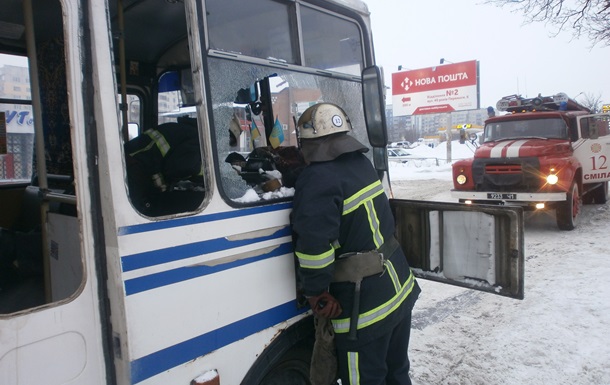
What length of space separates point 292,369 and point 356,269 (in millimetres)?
689

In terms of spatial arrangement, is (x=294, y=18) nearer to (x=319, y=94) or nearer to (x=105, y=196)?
(x=319, y=94)

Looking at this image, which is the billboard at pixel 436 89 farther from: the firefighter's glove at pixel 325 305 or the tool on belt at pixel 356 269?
the firefighter's glove at pixel 325 305

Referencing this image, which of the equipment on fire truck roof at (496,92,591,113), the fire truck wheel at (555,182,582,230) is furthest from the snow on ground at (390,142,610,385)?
the equipment on fire truck roof at (496,92,591,113)

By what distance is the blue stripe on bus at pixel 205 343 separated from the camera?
161 centimetres

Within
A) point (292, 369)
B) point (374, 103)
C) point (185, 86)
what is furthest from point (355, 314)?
point (185, 86)

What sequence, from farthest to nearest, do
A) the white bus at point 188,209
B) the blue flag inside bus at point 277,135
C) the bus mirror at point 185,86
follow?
the bus mirror at point 185,86, the blue flag inside bus at point 277,135, the white bus at point 188,209

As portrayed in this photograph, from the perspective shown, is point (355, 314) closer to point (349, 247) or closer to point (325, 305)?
point (325, 305)

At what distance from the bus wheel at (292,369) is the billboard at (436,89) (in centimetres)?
2705

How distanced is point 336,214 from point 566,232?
7445 mm

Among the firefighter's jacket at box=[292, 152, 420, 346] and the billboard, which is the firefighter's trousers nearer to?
the firefighter's jacket at box=[292, 152, 420, 346]

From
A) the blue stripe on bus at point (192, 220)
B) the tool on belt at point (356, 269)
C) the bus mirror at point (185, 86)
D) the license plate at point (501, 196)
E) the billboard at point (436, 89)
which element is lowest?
the license plate at point (501, 196)

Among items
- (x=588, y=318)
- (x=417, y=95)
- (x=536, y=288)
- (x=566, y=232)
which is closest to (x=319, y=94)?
(x=588, y=318)

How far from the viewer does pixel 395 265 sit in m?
2.38

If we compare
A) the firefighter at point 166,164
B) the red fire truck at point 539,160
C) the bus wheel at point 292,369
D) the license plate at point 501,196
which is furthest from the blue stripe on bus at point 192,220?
the red fire truck at point 539,160
